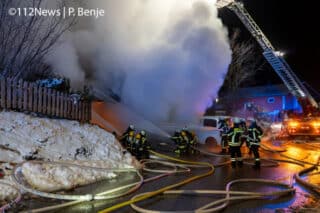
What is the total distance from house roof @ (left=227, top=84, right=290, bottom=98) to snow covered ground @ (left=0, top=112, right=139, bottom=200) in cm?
3062

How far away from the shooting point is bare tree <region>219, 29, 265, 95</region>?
2673cm

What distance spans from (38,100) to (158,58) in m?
7.10

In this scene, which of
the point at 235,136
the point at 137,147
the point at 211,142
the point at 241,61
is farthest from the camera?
the point at 241,61

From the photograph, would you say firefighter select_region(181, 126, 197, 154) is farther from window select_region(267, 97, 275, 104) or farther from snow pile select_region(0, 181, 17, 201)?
window select_region(267, 97, 275, 104)

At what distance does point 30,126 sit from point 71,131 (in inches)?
44.6

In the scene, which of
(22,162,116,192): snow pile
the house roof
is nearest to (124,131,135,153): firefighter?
(22,162,116,192): snow pile

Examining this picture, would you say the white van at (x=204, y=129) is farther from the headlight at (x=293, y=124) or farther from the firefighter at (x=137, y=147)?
the headlight at (x=293, y=124)

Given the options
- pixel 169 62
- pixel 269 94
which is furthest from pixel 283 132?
pixel 269 94

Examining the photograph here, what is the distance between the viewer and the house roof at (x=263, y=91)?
116 ft

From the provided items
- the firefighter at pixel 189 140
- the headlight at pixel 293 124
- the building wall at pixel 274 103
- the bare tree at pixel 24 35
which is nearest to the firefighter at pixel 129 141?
the firefighter at pixel 189 140

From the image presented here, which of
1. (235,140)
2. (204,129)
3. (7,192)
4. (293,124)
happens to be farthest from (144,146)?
(293,124)

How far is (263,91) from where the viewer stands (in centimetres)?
3741

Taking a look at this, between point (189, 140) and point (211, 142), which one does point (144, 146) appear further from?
point (211, 142)

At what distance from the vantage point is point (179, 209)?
427 cm
